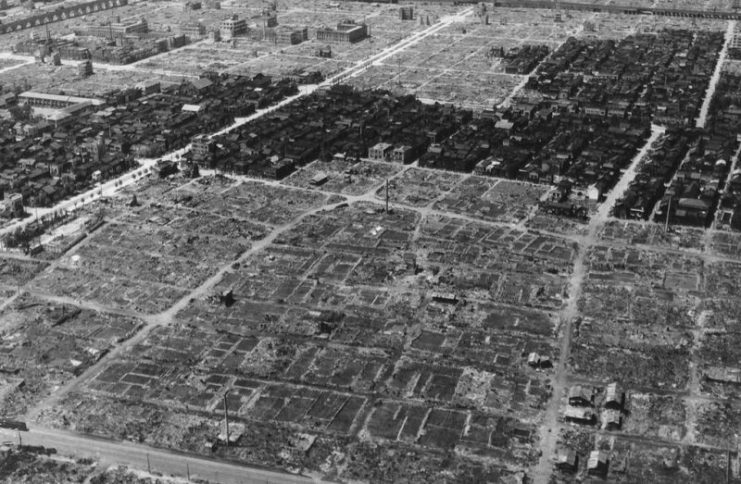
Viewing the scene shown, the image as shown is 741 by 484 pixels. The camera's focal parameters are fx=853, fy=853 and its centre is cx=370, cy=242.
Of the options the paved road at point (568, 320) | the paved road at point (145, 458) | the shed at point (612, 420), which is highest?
the paved road at point (145, 458)

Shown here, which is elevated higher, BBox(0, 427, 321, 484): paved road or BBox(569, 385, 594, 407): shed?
BBox(0, 427, 321, 484): paved road

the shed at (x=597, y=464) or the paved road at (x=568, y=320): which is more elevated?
→ the shed at (x=597, y=464)

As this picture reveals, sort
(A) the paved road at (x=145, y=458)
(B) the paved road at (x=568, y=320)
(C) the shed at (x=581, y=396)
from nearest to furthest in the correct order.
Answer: (A) the paved road at (x=145, y=458) < (B) the paved road at (x=568, y=320) < (C) the shed at (x=581, y=396)

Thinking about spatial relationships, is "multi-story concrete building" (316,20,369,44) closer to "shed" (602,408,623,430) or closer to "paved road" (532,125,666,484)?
"paved road" (532,125,666,484)

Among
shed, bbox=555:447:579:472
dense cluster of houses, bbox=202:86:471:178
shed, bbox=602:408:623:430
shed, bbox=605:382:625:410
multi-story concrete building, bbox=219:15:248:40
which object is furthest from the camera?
multi-story concrete building, bbox=219:15:248:40

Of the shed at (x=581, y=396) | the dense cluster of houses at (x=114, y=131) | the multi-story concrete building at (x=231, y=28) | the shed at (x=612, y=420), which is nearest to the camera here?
the shed at (x=612, y=420)

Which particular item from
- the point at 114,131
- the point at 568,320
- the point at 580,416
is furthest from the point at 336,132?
the point at 580,416

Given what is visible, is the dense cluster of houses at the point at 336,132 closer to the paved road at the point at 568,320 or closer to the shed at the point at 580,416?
the paved road at the point at 568,320

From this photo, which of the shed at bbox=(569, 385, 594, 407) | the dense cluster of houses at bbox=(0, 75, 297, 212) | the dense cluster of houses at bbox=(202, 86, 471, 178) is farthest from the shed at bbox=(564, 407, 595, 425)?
the dense cluster of houses at bbox=(0, 75, 297, 212)

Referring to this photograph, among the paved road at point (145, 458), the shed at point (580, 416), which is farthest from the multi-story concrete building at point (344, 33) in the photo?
the paved road at point (145, 458)
